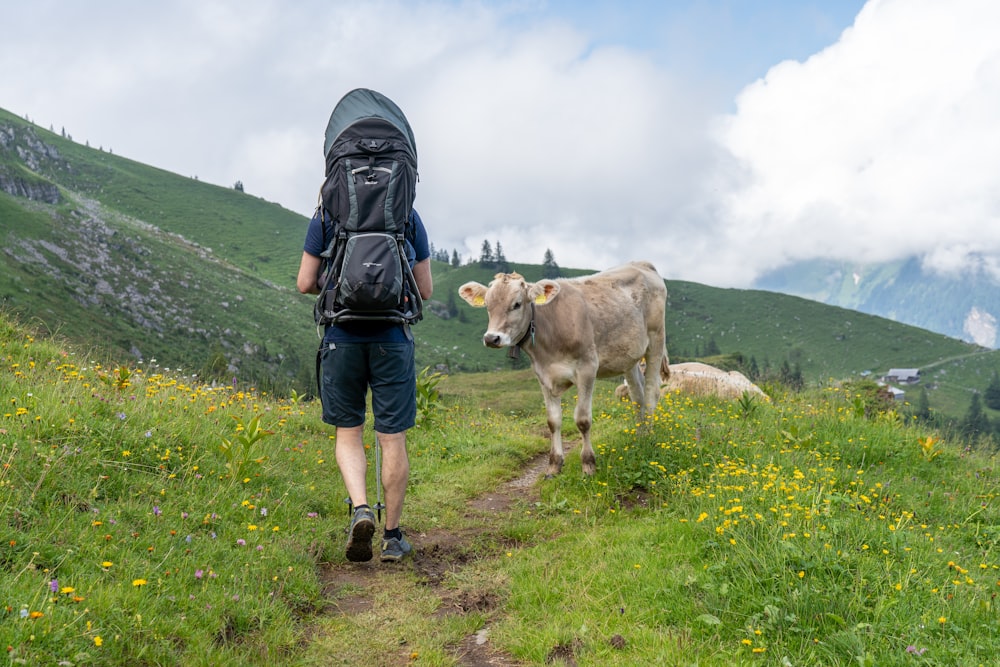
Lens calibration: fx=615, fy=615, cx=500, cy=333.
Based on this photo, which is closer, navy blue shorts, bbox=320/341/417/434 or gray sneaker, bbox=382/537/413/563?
navy blue shorts, bbox=320/341/417/434

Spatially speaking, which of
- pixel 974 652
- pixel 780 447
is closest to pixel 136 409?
pixel 974 652

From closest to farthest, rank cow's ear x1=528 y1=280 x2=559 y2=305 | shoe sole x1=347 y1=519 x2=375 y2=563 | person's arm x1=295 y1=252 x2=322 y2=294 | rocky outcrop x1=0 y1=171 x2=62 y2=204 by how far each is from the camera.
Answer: shoe sole x1=347 y1=519 x2=375 y2=563 → person's arm x1=295 y1=252 x2=322 y2=294 → cow's ear x1=528 y1=280 x2=559 y2=305 → rocky outcrop x1=0 y1=171 x2=62 y2=204

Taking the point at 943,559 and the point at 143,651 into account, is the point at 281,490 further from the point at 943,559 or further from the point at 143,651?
the point at 943,559

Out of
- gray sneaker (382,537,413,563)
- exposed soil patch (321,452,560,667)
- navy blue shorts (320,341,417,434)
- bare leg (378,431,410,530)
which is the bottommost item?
exposed soil patch (321,452,560,667)

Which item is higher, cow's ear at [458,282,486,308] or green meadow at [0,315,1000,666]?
cow's ear at [458,282,486,308]

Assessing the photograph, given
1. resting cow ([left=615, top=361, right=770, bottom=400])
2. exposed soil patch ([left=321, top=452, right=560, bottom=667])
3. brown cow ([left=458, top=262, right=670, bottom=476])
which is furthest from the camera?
resting cow ([left=615, top=361, right=770, bottom=400])

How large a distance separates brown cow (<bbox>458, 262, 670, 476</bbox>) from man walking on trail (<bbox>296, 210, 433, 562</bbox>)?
8.38ft

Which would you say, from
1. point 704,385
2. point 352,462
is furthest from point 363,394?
point 704,385

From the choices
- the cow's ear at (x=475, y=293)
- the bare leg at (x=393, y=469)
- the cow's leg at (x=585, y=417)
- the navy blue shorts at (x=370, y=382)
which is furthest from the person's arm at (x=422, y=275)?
the cow's leg at (x=585, y=417)

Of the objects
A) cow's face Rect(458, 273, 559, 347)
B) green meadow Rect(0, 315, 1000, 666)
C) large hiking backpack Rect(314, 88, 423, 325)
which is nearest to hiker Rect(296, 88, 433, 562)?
large hiking backpack Rect(314, 88, 423, 325)

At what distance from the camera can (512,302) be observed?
8383 mm

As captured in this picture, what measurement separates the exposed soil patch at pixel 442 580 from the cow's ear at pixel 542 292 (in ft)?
9.34

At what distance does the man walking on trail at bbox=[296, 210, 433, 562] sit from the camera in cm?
543

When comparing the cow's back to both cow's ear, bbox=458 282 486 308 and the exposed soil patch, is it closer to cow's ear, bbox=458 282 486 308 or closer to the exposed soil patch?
cow's ear, bbox=458 282 486 308
